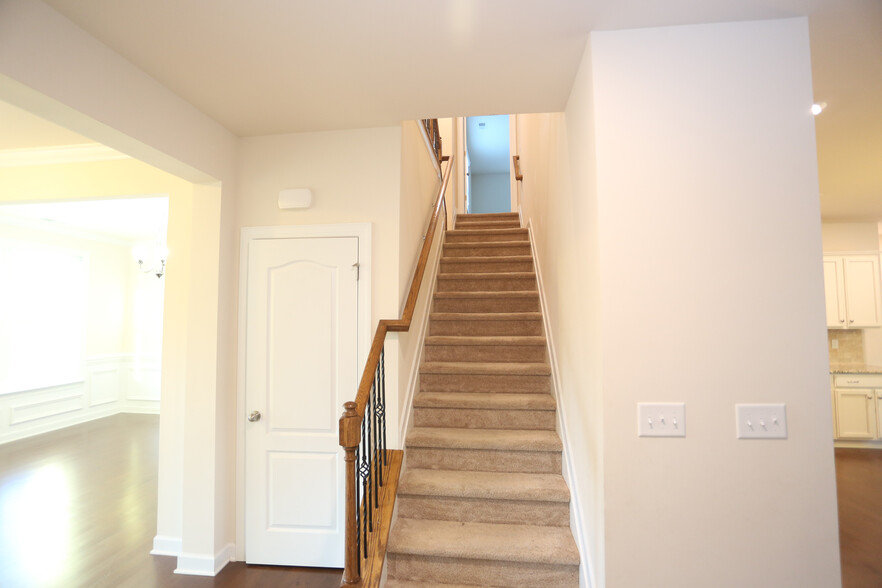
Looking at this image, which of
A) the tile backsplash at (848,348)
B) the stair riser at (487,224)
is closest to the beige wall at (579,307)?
the stair riser at (487,224)

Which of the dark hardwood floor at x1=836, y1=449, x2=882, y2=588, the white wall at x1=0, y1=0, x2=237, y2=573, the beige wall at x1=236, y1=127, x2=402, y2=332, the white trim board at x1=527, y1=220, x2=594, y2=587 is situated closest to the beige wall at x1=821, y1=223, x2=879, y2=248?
A: the dark hardwood floor at x1=836, y1=449, x2=882, y2=588

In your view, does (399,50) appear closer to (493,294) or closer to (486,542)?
(493,294)

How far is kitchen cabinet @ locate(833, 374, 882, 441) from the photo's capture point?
449cm

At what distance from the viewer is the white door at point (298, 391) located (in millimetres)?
2395

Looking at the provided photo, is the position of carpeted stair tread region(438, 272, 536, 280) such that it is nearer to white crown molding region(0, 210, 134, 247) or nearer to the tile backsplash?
the tile backsplash

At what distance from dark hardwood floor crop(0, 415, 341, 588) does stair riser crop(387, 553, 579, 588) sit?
554 mm

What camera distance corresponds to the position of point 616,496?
1.55 metres

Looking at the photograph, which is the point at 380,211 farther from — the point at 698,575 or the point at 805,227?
the point at 698,575

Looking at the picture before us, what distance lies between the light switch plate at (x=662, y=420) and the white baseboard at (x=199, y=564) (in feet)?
7.96

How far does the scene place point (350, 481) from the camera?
164cm

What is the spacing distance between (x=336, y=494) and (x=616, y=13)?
271 cm

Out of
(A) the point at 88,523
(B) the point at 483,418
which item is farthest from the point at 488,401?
(A) the point at 88,523

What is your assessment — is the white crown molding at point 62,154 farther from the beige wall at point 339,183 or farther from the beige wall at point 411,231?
the beige wall at point 411,231

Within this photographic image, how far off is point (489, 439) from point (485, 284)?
5.64 feet
